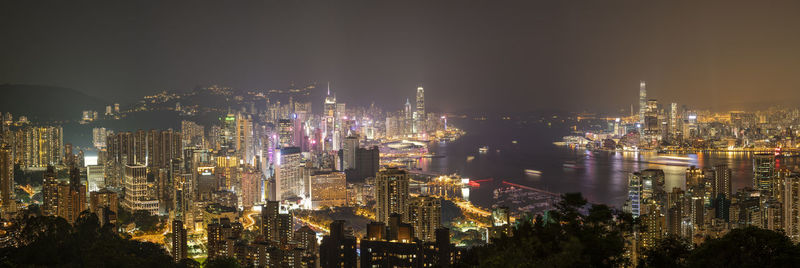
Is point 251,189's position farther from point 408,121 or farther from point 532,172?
point 408,121

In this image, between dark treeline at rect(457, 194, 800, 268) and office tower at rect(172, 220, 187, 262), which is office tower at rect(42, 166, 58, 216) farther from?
dark treeline at rect(457, 194, 800, 268)

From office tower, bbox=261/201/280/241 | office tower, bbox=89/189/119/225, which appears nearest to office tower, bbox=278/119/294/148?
office tower, bbox=89/189/119/225

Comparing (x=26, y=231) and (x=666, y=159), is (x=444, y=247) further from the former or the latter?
(x=666, y=159)

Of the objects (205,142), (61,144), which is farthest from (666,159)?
(61,144)

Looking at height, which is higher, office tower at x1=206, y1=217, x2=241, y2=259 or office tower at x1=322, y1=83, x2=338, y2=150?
office tower at x1=322, y1=83, x2=338, y2=150

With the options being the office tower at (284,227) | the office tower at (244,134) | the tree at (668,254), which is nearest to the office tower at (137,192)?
the office tower at (284,227)
